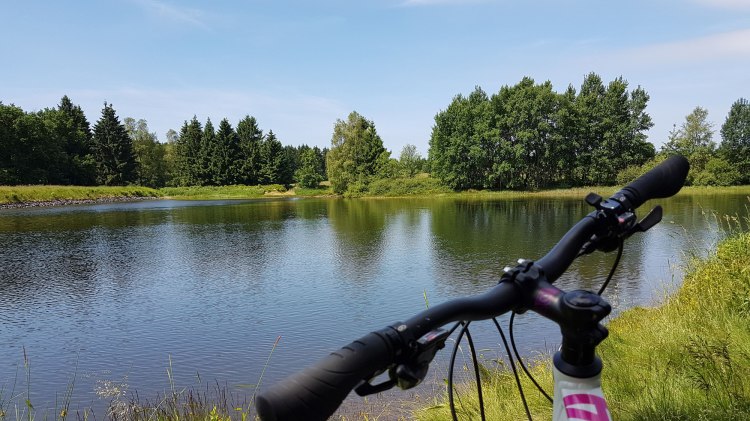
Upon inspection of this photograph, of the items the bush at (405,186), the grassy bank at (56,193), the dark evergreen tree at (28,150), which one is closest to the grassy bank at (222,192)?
the grassy bank at (56,193)

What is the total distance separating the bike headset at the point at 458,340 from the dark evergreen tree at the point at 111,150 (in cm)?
9370

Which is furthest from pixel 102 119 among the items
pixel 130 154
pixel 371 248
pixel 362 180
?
pixel 371 248

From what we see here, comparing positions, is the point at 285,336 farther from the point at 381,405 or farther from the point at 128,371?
the point at 381,405

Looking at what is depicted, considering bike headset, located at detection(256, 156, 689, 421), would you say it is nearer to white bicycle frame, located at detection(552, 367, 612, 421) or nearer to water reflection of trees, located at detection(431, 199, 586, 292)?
white bicycle frame, located at detection(552, 367, 612, 421)

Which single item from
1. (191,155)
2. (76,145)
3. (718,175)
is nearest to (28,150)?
(76,145)

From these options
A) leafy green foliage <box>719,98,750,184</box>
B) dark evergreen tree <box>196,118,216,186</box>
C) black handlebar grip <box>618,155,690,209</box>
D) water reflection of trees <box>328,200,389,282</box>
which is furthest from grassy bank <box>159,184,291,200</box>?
black handlebar grip <box>618,155,690,209</box>

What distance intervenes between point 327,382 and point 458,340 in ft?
1.28

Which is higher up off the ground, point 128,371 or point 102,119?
point 102,119

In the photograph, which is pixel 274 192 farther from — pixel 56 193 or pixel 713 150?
pixel 713 150

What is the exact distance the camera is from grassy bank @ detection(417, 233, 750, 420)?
3309mm

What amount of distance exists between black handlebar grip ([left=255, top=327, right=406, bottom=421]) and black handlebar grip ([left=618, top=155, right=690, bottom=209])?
1.00 meters

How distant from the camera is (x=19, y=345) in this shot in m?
10.6

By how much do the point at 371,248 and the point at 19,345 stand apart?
14422 mm

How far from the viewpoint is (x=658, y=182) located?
156cm
